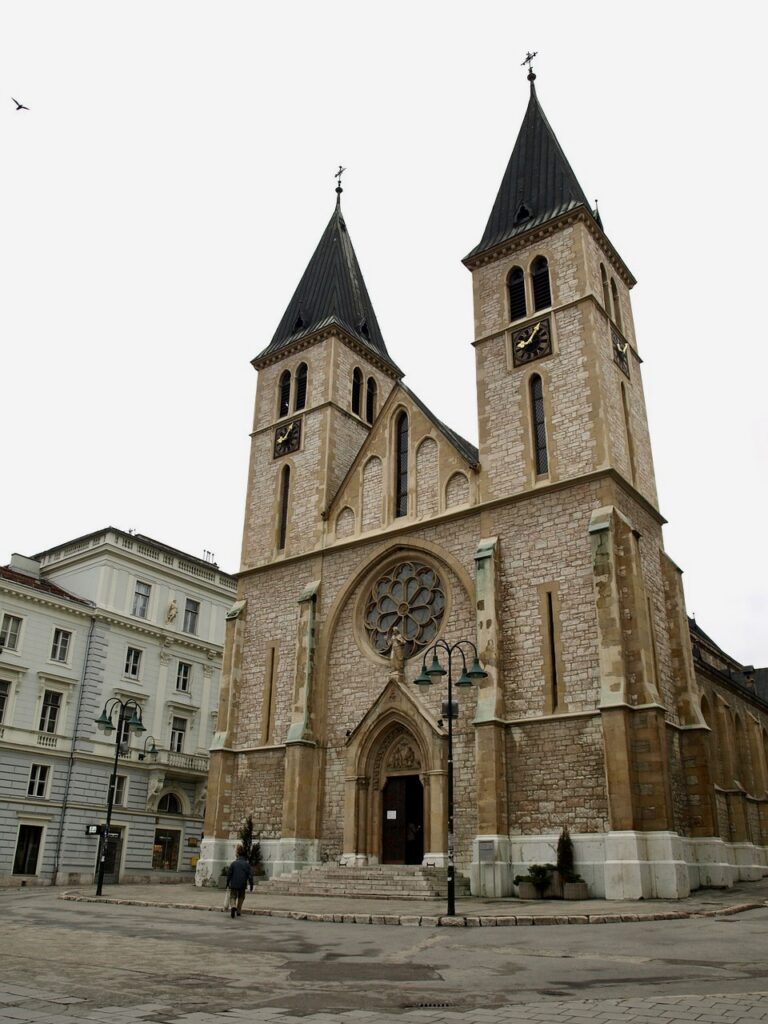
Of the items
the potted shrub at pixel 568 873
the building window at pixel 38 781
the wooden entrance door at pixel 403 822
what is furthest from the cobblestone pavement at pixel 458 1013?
the building window at pixel 38 781

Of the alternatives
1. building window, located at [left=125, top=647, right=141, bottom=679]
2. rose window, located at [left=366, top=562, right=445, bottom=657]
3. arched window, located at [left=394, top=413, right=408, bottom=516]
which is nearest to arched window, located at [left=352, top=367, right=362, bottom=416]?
arched window, located at [left=394, top=413, right=408, bottom=516]

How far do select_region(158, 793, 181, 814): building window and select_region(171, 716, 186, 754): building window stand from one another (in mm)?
2015

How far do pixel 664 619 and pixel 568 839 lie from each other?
24.2 ft

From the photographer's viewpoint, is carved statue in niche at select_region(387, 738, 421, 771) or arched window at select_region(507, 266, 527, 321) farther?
arched window at select_region(507, 266, 527, 321)

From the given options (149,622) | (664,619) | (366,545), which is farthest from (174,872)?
(664,619)

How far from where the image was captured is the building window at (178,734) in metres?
39.0

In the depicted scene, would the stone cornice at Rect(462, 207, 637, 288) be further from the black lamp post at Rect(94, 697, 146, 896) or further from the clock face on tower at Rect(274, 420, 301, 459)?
the black lamp post at Rect(94, 697, 146, 896)

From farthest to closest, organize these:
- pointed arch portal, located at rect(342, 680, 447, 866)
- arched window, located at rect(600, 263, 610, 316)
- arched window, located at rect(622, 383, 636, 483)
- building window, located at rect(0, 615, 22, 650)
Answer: building window, located at rect(0, 615, 22, 650) → arched window, located at rect(600, 263, 610, 316) → arched window, located at rect(622, 383, 636, 483) → pointed arch portal, located at rect(342, 680, 447, 866)

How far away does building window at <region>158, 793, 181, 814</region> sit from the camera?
3778 centimetres

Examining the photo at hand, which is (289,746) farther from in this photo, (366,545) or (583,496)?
(583,496)

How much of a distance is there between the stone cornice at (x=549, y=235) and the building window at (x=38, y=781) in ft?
84.6

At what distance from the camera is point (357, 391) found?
35.1m

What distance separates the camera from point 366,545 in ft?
94.9

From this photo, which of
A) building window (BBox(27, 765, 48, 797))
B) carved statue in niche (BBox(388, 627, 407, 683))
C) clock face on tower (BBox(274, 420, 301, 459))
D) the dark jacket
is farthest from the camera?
clock face on tower (BBox(274, 420, 301, 459))
